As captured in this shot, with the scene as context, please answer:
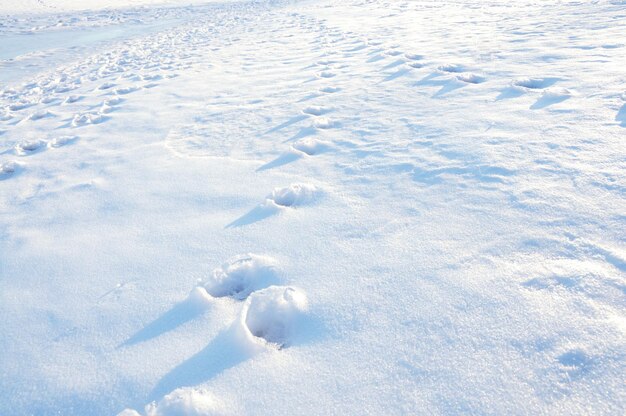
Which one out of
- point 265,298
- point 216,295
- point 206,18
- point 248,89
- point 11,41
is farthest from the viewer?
point 206,18

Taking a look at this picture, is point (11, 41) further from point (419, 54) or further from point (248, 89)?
point (419, 54)

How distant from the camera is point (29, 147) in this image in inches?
145

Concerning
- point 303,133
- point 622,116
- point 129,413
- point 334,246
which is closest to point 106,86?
point 303,133

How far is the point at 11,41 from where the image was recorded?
10.7 m

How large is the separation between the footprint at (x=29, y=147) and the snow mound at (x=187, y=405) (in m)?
3.32

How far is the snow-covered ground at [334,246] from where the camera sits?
133cm

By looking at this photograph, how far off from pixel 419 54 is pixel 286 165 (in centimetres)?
315

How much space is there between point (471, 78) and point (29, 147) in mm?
4320

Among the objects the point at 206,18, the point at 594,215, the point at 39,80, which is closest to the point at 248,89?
the point at 594,215

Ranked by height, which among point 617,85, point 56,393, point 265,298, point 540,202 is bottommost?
point 56,393

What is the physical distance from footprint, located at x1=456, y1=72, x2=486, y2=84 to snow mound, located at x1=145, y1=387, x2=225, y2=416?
11.8ft

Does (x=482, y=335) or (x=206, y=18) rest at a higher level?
(x=206, y=18)

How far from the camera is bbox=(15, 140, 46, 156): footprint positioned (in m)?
3.62

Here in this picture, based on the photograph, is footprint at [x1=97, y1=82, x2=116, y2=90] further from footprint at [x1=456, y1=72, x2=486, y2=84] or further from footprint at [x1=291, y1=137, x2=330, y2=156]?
footprint at [x1=456, y1=72, x2=486, y2=84]
